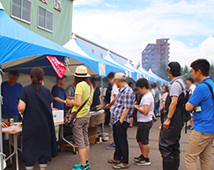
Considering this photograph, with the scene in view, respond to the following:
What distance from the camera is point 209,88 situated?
2654 millimetres

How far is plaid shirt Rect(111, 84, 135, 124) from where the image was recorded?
372 cm

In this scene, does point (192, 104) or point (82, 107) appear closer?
point (192, 104)

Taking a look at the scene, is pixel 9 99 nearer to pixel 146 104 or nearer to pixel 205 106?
pixel 146 104

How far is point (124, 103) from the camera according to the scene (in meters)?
3.74

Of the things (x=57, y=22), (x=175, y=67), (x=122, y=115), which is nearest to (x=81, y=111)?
(x=122, y=115)

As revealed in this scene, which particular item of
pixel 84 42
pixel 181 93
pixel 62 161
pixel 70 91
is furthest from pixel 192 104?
pixel 84 42

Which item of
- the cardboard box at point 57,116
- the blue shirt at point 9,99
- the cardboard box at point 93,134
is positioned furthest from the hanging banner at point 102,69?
the blue shirt at point 9,99

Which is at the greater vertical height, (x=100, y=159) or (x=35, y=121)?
(x=35, y=121)

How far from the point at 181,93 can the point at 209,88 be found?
0.39 meters

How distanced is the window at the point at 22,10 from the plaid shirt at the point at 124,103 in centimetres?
691

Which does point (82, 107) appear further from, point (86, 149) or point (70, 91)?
point (70, 91)

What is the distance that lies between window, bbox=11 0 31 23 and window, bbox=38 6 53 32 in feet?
2.38

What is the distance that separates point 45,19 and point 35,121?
28.1 ft

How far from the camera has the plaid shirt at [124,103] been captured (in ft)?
12.2
